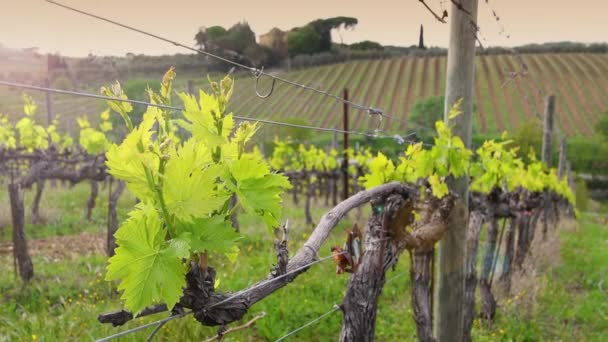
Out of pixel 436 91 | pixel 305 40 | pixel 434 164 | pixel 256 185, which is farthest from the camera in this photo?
pixel 305 40

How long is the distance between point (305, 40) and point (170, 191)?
49.6 meters

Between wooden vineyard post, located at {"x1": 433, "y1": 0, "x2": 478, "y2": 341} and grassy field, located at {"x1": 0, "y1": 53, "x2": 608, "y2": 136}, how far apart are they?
33127mm

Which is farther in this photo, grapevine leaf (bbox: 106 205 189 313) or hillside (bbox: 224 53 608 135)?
hillside (bbox: 224 53 608 135)

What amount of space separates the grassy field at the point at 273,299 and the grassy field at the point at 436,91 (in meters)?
28.5

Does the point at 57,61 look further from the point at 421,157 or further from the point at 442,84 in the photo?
the point at 442,84

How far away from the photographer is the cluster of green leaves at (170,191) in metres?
0.91

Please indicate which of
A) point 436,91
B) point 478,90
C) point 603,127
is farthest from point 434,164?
point 478,90

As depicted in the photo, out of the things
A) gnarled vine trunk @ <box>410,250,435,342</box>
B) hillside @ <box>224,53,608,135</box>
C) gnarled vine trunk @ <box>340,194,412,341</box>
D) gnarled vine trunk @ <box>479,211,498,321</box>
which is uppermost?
hillside @ <box>224,53,608,135</box>

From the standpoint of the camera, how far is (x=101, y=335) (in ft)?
13.0

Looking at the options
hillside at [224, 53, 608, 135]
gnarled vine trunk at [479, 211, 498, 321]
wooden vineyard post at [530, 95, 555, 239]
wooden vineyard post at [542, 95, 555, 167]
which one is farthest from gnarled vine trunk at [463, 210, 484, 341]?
hillside at [224, 53, 608, 135]

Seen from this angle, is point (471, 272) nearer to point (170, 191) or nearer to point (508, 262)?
point (508, 262)

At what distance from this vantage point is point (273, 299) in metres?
5.32

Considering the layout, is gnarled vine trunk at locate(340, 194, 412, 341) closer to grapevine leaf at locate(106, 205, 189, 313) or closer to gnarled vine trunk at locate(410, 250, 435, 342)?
gnarled vine trunk at locate(410, 250, 435, 342)

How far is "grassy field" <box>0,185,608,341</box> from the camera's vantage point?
428 centimetres
